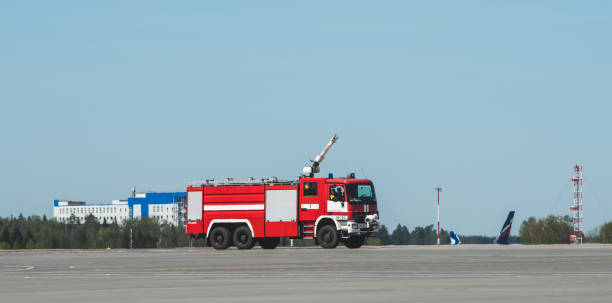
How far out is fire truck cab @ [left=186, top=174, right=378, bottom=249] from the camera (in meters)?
51.0

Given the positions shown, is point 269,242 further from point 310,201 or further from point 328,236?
point 328,236

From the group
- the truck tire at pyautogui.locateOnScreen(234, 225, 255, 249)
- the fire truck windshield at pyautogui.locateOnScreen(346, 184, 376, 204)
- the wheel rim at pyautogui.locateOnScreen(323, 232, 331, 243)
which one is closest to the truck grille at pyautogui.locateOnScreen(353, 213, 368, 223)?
the fire truck windshield at pyautogui.locateOnScreen(346, 184, 376, 204)

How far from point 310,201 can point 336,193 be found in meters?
1.31

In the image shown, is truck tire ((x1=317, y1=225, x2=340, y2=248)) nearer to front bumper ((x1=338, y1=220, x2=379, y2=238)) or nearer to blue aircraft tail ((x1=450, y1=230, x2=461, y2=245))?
front bumper ((x1=338, y1=220, x2=379, y2=238))

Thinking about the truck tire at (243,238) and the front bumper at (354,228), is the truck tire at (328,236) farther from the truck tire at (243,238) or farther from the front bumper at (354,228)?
the truck tire at (243,238)

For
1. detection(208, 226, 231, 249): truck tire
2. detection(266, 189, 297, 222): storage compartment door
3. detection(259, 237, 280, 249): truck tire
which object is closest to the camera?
detection(266, 189, 297, 222): storage compartment door

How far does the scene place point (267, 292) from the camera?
58.1ft

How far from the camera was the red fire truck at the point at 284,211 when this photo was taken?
2007 inches

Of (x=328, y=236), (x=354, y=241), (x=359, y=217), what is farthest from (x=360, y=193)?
(x=328, y=236)

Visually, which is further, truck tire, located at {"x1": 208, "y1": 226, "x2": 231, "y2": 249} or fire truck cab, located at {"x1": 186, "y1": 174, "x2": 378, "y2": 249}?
truck tire, located at {"x1": 208, "y1": 226, "x2": 231, "y2": 249}

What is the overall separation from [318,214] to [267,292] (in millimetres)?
33618

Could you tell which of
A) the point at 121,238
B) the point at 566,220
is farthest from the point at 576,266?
the point at 121,238

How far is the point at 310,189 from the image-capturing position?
169 feet

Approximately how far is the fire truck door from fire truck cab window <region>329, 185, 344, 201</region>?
597 mm
